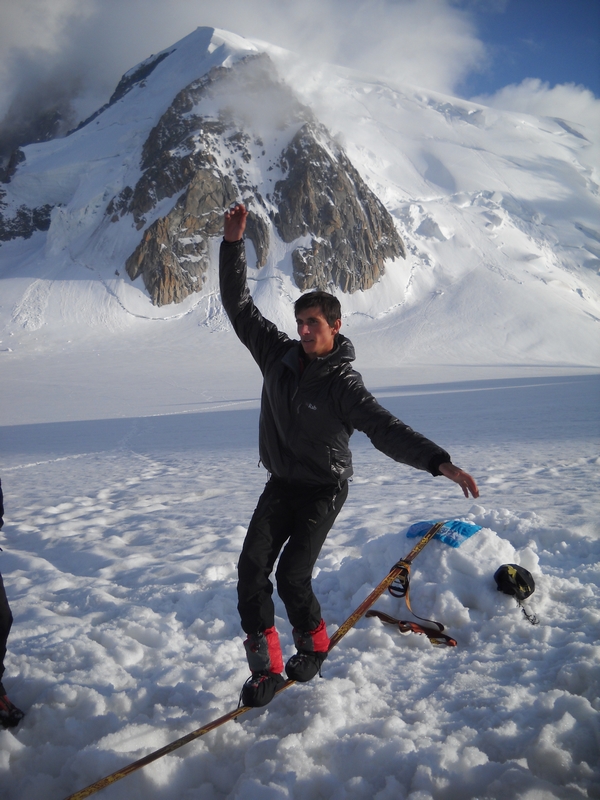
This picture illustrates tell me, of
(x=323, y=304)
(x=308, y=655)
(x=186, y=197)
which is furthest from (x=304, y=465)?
(x=186, y=197)

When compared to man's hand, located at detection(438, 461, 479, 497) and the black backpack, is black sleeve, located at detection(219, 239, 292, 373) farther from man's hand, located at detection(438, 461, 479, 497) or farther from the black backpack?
the black backpack

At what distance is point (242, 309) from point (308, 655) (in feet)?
6.52

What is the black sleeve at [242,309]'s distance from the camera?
3.09 meters

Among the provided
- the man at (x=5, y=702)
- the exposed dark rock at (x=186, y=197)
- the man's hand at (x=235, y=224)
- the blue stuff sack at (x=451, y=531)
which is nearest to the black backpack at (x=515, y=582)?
the blue stuff sack at (x=451, y=531)

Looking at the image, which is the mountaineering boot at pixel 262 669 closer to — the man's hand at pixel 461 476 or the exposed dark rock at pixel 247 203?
the man's hand at pixel 461 476

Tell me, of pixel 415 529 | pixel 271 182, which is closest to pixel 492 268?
pixel 271 182

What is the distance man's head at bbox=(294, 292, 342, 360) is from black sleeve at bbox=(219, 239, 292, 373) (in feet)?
1.11

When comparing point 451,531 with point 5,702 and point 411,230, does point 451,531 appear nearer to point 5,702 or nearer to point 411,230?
point 5,702

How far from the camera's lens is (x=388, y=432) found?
2.59 m

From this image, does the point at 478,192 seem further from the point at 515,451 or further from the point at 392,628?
the point at 392,628

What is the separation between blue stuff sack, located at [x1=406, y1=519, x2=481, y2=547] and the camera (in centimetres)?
358

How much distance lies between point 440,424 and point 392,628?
883 cm

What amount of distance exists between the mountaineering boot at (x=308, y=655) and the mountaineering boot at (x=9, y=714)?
4.38 ft

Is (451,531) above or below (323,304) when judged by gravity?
below
